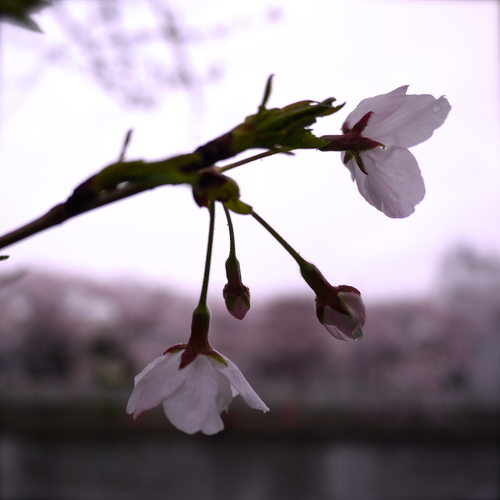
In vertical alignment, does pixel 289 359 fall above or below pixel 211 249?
above

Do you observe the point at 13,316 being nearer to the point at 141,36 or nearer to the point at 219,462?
the point at 219,462

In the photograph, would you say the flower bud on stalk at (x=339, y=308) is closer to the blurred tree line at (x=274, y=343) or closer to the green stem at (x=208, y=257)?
the green stem at (x=208, y=257)

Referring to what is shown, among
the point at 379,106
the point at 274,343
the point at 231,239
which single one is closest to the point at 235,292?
the point at 231,239

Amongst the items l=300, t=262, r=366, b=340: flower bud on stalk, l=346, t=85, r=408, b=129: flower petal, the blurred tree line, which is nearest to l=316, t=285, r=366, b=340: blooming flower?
l=300, t=262, r=366, b=340: flower bud on stalk

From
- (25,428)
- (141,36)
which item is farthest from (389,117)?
(25,428)

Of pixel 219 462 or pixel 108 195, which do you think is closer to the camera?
pixel 108 195

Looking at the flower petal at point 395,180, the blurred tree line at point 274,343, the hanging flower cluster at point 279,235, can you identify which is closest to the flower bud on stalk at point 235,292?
the hanging flower cluster at point 279,235

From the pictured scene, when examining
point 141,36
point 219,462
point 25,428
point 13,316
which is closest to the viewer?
point 141,36
